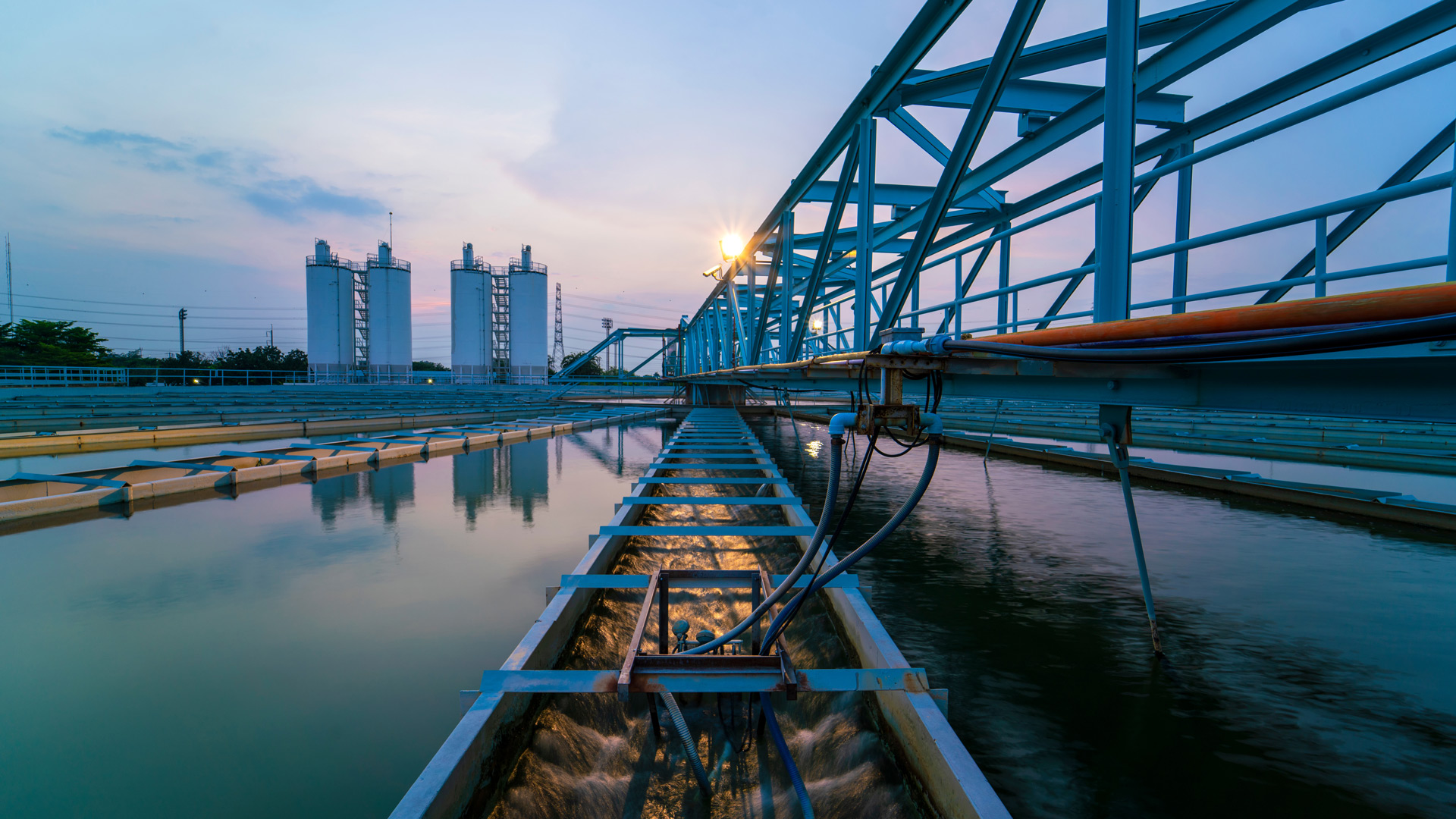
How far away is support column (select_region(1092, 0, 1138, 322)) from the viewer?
106 inches

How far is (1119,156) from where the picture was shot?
2.72 metres

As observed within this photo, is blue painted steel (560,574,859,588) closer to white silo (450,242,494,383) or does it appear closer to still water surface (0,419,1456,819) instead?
still water surface (0,419,1456,819)

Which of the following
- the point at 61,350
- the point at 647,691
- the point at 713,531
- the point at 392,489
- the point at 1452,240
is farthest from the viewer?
the point at 61,350

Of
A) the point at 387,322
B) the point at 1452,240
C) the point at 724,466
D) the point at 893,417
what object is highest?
the point at 387,322

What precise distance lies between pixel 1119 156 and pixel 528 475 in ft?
33.6

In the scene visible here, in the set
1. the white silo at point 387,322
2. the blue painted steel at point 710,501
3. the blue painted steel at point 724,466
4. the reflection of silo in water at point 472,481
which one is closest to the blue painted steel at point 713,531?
the blue painted steel at point 710,501

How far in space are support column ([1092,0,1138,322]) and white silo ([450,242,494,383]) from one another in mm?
45498

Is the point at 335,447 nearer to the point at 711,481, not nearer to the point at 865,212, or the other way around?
the point at 711,481

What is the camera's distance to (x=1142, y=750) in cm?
272

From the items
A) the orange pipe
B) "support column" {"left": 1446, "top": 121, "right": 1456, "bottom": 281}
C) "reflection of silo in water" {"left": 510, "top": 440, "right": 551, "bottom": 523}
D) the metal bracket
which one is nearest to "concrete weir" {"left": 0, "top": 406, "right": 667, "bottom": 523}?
"reflection of silo in water" {"left": 510, "top": 440, "right": 551, "bottom": 523}

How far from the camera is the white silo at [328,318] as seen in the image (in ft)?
141

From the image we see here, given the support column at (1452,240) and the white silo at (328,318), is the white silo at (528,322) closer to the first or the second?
the white silo at (328,318)

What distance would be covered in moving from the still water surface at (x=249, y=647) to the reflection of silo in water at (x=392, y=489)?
0.76 feet

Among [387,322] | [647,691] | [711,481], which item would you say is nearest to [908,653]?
[647,691]
